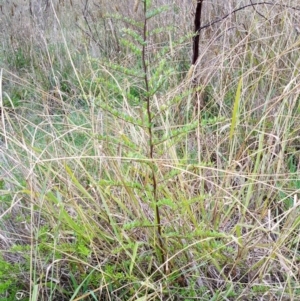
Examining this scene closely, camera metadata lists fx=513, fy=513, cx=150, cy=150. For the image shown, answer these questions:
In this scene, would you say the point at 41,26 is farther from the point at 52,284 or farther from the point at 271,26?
the point at 52,284

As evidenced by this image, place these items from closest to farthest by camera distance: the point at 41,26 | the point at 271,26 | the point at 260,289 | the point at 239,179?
the point at 260,289, the point at 239,179, the point at 271,26, the point at 41,26

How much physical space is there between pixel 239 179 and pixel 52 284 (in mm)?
661

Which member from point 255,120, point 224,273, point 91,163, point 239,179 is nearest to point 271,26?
point 255,120

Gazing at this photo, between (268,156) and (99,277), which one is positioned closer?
(99,277)

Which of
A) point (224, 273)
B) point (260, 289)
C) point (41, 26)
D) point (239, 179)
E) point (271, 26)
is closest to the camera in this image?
point (260, 289)

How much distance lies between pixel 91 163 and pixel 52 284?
544mm

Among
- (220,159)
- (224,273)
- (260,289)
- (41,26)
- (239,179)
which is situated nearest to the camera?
(260,289)

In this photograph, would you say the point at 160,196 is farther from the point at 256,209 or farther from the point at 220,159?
the point at 220,159

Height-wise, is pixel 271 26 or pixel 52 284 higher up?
pixel 271 26

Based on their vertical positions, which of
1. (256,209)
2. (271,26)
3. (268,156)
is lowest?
(256,209)

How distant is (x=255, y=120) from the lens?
186 cm

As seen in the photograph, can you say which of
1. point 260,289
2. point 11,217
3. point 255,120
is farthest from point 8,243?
point 255,120

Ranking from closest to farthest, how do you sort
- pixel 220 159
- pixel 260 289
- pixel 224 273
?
pixel 260 289 < pixel 224 273 < pixel 220 159

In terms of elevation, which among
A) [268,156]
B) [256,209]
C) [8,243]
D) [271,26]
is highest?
[271,26]
